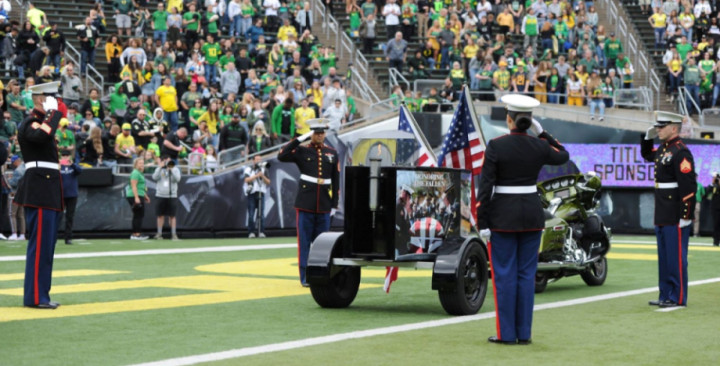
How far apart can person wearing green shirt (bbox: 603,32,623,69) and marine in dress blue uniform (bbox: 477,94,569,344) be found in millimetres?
Answer: 27212

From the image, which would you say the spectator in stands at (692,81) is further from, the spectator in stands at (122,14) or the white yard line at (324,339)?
the white yard line at (324,339)

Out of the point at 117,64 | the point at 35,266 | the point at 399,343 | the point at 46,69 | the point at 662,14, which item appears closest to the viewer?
the point at 399,343

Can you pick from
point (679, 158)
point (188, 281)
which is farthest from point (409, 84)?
point (679, 158)

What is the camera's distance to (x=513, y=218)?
33.0ft

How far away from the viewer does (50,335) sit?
1006 cm

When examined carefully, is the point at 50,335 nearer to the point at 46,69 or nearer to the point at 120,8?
the point at 46,69

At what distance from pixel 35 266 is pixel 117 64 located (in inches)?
718

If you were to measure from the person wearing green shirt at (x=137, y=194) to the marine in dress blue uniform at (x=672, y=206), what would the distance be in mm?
14660

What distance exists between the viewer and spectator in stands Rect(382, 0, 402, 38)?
3556 centimetres

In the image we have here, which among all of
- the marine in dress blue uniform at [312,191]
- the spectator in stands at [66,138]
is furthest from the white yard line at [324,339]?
the spectator in stands at [66,138]

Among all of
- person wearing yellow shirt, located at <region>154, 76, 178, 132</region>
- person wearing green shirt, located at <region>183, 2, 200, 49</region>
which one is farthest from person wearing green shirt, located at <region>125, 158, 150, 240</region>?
person wearing green shirt, located at <region>183, 2, 200, 49</region>

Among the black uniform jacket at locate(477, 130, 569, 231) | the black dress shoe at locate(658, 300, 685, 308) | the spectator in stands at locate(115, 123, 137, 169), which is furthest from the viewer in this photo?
the spectator in stands at locate(115, 123, 137, 169)

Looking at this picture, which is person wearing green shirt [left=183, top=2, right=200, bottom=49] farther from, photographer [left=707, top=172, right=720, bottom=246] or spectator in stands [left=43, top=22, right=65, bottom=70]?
photographer [left=707, top=172, right=720, bottom=246]

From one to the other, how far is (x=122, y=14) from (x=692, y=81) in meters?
15.6
